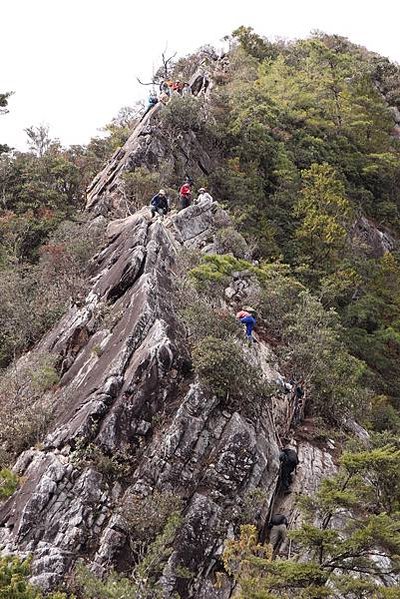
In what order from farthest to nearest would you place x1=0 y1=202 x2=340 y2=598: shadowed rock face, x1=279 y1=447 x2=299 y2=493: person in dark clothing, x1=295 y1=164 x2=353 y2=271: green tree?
x1=295 y1=164 x2=353 y2=271: green tree
x1=279 y1=447 x2=299 y2=493: person in dark clothing
x1=0 y1=202 x2=340 y2=598: shadowed rock face

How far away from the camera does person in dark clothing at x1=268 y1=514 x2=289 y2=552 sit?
555 inches

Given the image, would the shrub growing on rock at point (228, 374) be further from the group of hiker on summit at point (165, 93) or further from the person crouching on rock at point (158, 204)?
the group of hiker on summit at point (165, 93)

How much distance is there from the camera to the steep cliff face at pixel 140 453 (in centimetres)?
1266

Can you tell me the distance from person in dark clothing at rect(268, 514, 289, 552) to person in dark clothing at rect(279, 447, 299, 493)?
52.7 inches

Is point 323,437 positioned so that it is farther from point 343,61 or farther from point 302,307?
point 343,61

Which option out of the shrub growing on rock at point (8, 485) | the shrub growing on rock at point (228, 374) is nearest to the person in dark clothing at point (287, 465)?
the shrub growing on rock at point (228, 374)

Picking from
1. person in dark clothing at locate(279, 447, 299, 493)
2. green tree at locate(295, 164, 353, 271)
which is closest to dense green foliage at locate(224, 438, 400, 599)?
person in dark clothing at locate(279, 447, 299, 493)

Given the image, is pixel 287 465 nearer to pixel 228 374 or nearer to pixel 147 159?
pixel 228 374

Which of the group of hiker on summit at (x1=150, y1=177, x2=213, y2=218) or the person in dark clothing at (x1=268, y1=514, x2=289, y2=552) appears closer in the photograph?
the person in dark clothing at (x1=268, y1=514, x2=289, y2=552)

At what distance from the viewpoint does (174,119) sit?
31047mm

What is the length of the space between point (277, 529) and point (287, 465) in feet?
6.17

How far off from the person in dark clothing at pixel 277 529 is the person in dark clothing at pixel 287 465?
1340mm

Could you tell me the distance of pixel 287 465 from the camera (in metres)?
15.6

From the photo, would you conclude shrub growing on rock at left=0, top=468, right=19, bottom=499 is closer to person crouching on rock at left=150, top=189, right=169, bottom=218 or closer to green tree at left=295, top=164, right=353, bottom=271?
person crouching on rock at left=150, top=189, right=169, bottom=218
